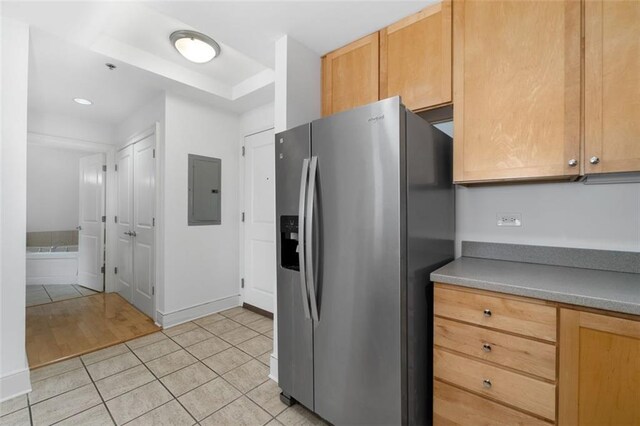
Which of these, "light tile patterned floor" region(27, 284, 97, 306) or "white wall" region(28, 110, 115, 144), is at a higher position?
"white wall" region(28, 110, 115, 144)

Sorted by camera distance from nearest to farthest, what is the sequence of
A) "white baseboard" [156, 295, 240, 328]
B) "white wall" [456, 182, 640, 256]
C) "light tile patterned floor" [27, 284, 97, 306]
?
1. "white wall" [456, 182, 640, 256]
2. "white baseboard" [156, 295, 240, 328]
3. "light tile patterned floor" [27, 284, 97, 306]

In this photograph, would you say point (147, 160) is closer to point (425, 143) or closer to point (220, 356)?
point (220, 356)

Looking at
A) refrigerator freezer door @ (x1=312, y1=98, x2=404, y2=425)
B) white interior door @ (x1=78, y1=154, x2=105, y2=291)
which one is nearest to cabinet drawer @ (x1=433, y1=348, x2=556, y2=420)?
refrigerator freezer door @ (x1=312, y1=98, x2=404, y2=425)

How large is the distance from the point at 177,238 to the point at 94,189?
91.8 inches

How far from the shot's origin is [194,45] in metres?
2.13

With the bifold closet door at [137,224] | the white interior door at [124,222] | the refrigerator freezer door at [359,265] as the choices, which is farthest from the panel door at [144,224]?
the refrigerator freezer door at [359,265]

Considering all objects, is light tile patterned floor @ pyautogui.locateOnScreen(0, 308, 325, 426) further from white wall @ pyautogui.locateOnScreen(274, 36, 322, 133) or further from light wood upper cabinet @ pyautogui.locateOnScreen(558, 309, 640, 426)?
white wall @ pyautogui.locateOnScreen(274, 36, 322, 133)

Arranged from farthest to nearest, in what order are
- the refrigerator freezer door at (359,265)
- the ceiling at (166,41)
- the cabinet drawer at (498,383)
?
the ceiling at (166,41) < the refrigerator freezer door at (359,265) < the cabinet drawer at (498,383)

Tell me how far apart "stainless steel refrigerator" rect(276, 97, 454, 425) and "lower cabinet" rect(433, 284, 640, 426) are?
0.46ft

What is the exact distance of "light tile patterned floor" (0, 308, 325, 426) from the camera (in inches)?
62.1

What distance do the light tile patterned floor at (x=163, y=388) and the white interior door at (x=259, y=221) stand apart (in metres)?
0.69

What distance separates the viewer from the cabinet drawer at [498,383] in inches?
40.5

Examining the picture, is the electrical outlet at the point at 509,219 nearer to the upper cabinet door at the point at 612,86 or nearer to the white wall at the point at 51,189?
the upper cabinet door at the point at 612,86

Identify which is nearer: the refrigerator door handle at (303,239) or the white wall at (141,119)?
the refrigerator door handle at (303,239)
